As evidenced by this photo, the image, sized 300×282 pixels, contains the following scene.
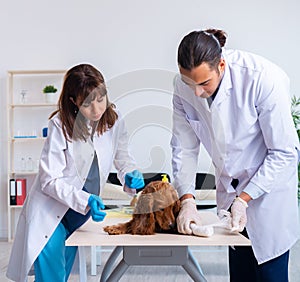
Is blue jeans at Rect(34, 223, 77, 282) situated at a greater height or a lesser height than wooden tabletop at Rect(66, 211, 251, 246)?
lesser

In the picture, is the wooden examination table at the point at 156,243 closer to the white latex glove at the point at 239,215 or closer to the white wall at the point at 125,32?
the white latex glove at the point at 239,215

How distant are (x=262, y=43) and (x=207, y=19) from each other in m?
0.51

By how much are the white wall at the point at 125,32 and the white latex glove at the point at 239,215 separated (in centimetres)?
277

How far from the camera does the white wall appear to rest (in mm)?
4219

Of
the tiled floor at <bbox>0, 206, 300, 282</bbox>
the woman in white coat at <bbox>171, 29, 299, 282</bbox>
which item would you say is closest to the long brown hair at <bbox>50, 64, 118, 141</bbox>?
the woman in white coat at <bbox>171, 29, 299, 282</bbox>

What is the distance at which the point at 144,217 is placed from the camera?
55.9 inches

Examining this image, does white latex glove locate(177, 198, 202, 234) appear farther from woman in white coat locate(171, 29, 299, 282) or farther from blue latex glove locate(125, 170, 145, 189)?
blue latex glove locate(125, 170, 145, 189)

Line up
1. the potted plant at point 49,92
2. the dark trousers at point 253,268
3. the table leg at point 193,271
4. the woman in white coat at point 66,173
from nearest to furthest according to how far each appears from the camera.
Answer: the dark trousers at point 253,268 < the table leg at point 193,271 < the woman in white coat at point 66,173 < the potted plant at point 49,92

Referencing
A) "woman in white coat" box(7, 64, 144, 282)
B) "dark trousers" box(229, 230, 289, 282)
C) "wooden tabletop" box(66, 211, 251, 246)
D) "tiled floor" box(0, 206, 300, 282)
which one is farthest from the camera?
"tiled floor" box(0, 206, 300, 282)

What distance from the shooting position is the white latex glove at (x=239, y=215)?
52.6 inches

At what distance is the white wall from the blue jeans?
2499 mm

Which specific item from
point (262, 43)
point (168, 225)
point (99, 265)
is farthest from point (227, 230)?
point (262, 43)

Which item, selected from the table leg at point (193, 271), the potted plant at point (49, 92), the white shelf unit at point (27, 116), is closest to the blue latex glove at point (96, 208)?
Answer: the table leg at point (193, 271)

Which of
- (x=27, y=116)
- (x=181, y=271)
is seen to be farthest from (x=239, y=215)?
(x=27, y=116)
